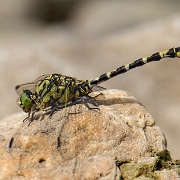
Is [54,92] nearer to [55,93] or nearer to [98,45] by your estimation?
[55,93]

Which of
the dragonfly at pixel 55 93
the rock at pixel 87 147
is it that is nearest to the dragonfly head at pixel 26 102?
the dragonfly at pixel 55 93

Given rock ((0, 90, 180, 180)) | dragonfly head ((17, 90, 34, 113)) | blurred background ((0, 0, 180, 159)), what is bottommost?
rock ((0, 90, 180, 180))

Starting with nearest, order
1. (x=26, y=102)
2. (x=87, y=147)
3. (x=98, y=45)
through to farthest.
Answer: (x=87, y=147) → (x=26, y=102) → (x=98, y=45)

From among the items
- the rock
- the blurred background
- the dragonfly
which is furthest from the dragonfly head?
the blurred background

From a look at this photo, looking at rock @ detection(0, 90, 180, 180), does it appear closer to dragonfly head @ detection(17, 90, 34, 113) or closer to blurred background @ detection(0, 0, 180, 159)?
dragonfly head @ detection(17, 90, 34, 113)

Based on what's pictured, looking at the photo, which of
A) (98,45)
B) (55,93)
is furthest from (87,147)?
(98,45)
